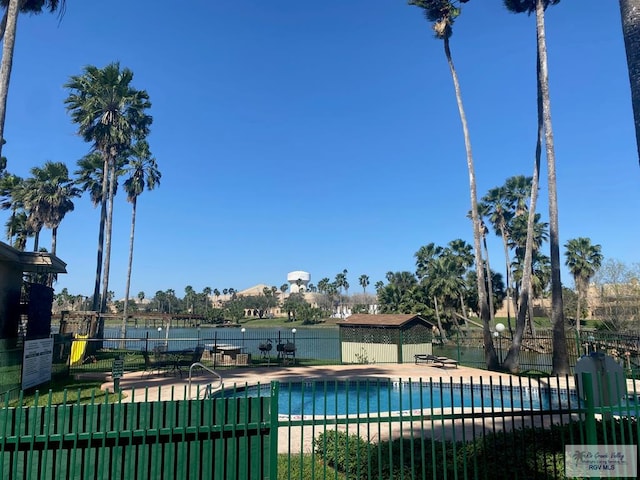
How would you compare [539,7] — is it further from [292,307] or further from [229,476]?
[292,307]

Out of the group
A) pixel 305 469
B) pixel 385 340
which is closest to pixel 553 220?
pixel 385 340

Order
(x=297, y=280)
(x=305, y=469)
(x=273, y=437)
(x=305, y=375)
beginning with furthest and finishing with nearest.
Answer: (x=297, y=280) < (x=305, y=375) < (x=305, y=469) < (x=273, y=437)

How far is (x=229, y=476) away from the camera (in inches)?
161

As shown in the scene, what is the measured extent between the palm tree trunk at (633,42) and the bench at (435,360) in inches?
614

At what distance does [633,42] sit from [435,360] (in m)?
16.7

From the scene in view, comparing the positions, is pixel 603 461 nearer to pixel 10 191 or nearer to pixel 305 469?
pixel 305 469

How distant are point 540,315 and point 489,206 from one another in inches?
1084

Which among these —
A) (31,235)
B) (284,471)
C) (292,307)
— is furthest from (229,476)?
(292,307)

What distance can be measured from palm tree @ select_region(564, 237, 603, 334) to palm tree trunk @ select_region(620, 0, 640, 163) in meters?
40.2

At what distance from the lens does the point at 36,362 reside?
42.9 ft

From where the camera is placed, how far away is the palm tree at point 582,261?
4184 centimetres

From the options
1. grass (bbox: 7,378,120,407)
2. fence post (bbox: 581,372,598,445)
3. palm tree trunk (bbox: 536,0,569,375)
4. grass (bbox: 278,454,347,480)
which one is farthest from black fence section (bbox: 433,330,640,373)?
grass (bbox: 7,378,120,407)

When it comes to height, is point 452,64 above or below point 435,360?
above

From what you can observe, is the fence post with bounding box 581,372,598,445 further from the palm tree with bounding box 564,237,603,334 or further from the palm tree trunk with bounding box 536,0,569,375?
the palm tree with bounding box 564,237,603,334
